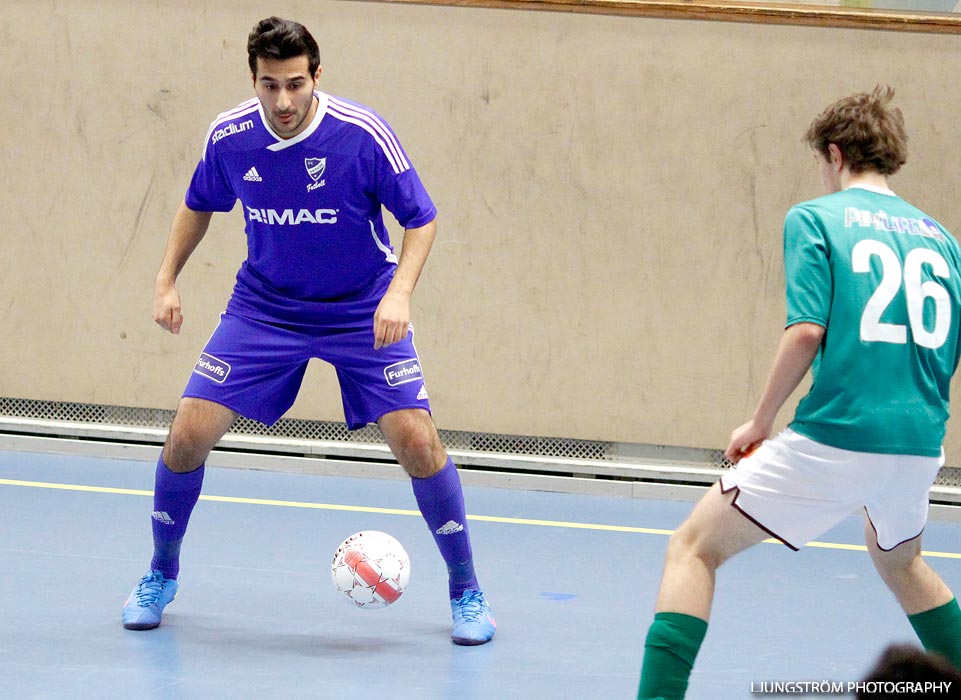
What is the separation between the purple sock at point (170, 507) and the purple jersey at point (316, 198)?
0.62m

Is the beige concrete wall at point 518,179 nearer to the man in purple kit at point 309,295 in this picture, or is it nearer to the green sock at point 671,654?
the man in purple kit at point 309,295

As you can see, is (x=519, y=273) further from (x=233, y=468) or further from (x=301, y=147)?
(x=301, y=147)

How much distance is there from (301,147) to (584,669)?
195 cm

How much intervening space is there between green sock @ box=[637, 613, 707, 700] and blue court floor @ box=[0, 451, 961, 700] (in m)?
0.88

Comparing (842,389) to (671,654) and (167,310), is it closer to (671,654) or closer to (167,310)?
(671,654)

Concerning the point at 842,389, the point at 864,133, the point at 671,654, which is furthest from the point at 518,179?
the point at 671,654

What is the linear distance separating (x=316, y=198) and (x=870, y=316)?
6.40ft

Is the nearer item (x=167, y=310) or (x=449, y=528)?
(x=167, y=310)

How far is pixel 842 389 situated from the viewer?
3119 mm

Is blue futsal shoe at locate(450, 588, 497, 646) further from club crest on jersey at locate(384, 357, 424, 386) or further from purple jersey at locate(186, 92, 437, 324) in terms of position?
purple jersey at locate(186, 92, 437, 324)

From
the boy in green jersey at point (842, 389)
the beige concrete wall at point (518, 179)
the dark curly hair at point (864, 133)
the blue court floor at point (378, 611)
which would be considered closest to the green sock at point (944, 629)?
the boy in green jersey at point (842, 389)

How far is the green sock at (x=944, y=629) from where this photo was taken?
11.2ft

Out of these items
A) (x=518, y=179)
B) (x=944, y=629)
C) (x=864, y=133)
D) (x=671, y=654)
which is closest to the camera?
(x=671, y=654)

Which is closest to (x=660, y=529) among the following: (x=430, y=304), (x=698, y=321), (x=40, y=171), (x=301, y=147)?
(x=698, y=321)
